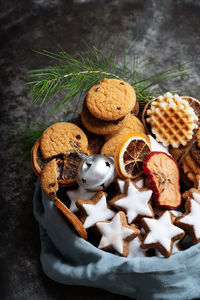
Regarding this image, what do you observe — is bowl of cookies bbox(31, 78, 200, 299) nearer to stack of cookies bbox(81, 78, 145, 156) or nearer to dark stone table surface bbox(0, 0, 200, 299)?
stack of cookies bbox(81, 78, 145, 156)

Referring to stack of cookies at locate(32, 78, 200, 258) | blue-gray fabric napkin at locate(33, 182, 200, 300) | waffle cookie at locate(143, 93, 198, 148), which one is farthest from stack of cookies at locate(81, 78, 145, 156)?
blue-gray fabric napkin at locate(33, 182, 200, 300)

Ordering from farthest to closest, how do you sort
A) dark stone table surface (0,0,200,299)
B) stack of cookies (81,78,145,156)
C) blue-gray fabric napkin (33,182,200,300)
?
dark stone table surface (0,0,200,299) < stack of cookies (81,78,145,156) < blue-gray fabric napkin (33,182,200,300)

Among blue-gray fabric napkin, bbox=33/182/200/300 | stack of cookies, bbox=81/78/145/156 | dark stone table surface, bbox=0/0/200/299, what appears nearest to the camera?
blue-gray fabric napkin, bbox=33/182/200/300

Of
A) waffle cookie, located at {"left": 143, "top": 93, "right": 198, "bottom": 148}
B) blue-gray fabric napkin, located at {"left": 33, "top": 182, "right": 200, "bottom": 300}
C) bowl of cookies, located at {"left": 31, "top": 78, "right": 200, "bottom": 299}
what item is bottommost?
blue-gray fabric napkin, located at {"left": 33, "top": 182, "right": 200, "bottom": 300}

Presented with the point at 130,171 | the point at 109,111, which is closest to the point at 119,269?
the point at 130,171

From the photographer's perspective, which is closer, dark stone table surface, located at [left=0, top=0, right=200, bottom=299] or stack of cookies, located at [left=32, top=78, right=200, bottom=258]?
stack of cookies, located at [left=32, top=78, right=200, bottom=258]

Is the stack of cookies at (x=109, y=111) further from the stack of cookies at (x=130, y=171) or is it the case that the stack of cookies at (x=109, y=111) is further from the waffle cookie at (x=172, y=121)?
the waffle cookie at (x=172, y=121)

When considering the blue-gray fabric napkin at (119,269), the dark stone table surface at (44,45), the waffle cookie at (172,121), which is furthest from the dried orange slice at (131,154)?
the dark stone table surface at (44,45)

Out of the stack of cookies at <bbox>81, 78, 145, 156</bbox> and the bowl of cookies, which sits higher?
the stack of cookies at <bbox>81, 78, 145, 156</bbox>
